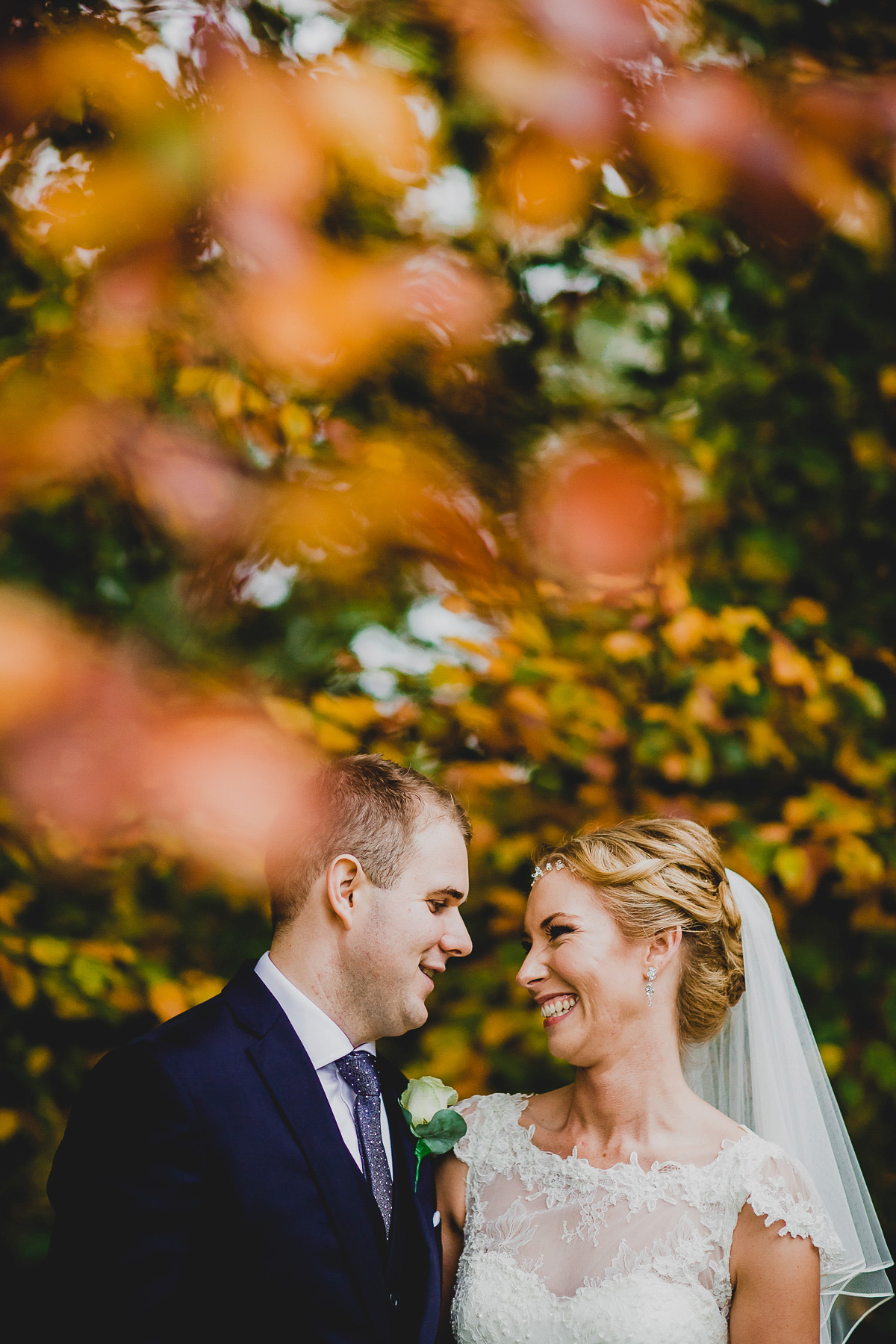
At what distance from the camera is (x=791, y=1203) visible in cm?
240

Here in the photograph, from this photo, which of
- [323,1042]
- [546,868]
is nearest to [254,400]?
[546,868]

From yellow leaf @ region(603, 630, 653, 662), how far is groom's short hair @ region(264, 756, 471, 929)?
77cm

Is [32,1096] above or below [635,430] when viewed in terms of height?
below

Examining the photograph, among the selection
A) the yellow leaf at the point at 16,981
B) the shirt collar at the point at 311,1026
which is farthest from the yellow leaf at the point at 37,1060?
the shirt collar at the point at 311,1026

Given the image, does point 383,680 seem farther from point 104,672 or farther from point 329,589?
point 104,672

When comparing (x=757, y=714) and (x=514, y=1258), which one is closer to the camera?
(x=514, y=1258)

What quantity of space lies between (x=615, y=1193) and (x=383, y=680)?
1.45m

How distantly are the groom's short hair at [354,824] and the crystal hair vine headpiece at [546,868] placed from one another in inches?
12.8

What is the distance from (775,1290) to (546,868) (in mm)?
1070

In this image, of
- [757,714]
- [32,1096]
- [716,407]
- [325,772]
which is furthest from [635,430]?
[32,1096]

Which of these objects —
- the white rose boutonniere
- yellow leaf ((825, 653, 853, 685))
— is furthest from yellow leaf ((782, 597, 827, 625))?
the white rose boutonniere

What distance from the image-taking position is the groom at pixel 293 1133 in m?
1.93

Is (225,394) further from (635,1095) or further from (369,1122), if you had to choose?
(635,1095)

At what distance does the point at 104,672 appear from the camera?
2697 mm
